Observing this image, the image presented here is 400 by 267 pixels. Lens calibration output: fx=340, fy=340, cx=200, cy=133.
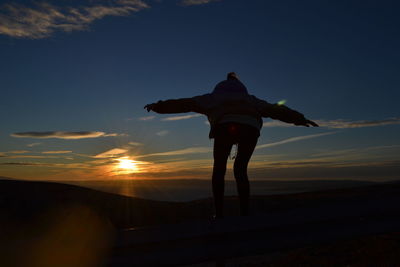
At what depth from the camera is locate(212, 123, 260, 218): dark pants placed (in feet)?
12.2

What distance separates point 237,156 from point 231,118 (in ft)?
1.71

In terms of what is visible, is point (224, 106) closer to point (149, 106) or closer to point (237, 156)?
point (237, 156)

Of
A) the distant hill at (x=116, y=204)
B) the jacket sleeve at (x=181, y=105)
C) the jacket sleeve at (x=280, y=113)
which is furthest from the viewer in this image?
the jacket sleeve at (x=280, y=113)

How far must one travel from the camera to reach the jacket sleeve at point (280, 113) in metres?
3.82

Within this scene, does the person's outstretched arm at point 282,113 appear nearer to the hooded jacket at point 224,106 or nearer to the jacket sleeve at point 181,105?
the hooded jacket at point 224,106

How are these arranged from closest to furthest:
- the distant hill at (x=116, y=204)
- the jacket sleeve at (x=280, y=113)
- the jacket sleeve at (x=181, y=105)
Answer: the distant hill at (x=116, y=204) → the jacket sleeve at (x=181, y=105) → the jacket sleeve at (x=280, y=113)

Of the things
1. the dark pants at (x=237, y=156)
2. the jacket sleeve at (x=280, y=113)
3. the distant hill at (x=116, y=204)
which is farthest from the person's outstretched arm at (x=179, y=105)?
the distant hill at (x=116, y=204)

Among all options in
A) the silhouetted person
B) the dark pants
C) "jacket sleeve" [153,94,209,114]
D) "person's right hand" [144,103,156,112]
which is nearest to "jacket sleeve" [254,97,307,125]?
the silhouetted person

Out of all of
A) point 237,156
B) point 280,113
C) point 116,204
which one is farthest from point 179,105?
point 116,204

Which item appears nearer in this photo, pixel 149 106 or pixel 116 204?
pixel 149 106

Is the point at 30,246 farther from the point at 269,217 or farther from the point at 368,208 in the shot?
the point at 368,208

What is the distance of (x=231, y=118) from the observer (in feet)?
11.9

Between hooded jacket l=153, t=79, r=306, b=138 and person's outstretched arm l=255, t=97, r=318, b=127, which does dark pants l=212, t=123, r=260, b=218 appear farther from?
person's outstretched arm l=255, t=97, r=318, b=127

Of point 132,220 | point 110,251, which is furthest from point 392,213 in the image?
point 132,220
